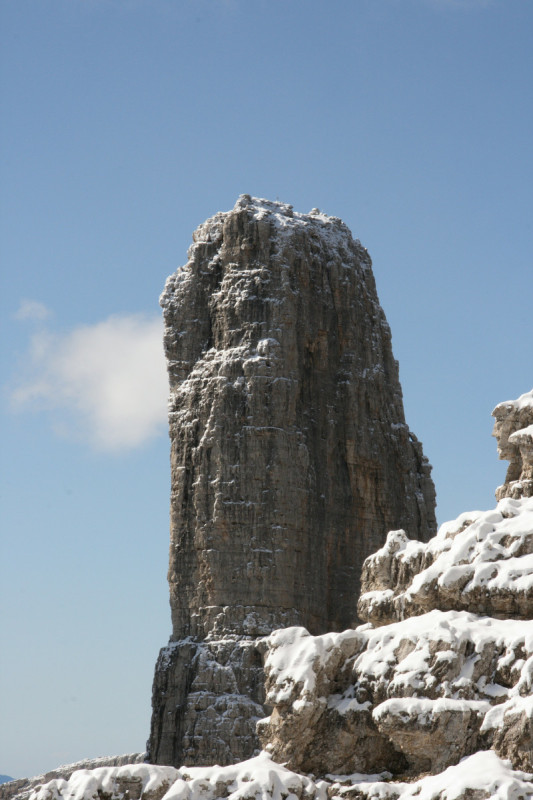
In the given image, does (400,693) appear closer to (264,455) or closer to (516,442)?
(516,442)

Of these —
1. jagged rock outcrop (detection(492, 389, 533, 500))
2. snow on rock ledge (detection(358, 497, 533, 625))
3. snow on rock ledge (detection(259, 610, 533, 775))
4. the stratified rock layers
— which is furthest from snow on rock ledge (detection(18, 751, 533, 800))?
the stratified rock layers

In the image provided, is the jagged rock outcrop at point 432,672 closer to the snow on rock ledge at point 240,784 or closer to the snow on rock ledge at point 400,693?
the snow on rock ledge at point 400,693

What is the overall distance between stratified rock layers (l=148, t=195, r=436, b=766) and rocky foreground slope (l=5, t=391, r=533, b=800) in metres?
39.9

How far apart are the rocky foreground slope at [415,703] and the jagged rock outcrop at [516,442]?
4.85 m

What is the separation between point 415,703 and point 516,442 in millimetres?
15743

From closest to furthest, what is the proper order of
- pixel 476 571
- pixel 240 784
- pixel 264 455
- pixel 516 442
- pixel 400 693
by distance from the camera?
pixel 240 784, pixel 400 693, pixel 476 571, pixel 516 442, pixel 264 455

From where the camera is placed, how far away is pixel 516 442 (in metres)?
58.6

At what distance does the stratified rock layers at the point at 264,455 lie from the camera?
9256 cm

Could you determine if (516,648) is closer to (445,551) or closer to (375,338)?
(445,551)

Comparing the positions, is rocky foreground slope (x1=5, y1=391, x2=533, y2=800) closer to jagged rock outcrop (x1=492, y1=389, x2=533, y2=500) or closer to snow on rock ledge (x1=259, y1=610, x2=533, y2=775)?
snow on rock ledge (x1=259, y1=610, x2=533, y2=775)

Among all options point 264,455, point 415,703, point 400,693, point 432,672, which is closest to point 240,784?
point 400,693

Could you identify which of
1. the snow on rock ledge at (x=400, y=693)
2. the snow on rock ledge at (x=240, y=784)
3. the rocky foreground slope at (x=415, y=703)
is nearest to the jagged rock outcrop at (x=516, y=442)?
the rocky foreground slope at (x=415, y=703)

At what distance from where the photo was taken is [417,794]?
4419 cm

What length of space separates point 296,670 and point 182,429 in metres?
50.6
